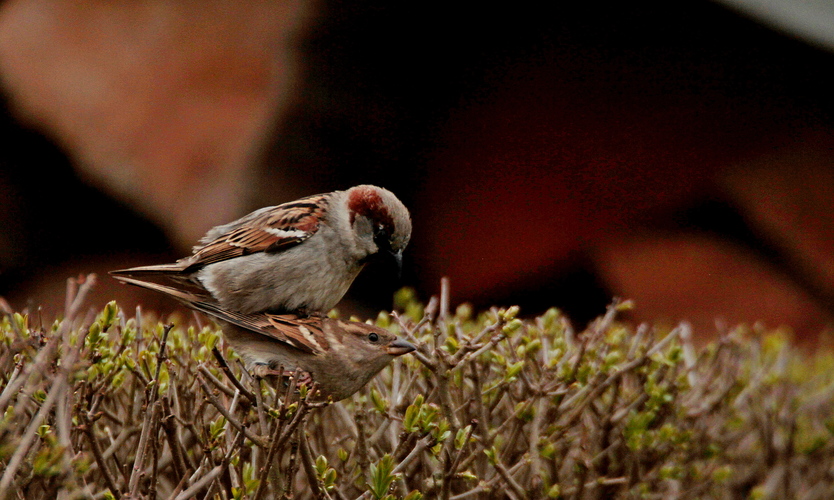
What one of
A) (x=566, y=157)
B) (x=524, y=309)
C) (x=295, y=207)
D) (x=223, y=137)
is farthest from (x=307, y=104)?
(x=295, y=207)

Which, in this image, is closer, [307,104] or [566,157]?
[307,104]

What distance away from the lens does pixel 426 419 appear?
1681 mm

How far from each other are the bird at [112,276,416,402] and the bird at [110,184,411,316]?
10cm

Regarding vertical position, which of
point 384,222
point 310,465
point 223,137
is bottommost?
point 310,465

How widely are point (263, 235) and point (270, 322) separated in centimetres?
33

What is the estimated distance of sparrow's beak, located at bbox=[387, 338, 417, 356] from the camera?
1704mm

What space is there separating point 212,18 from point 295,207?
3086 mm

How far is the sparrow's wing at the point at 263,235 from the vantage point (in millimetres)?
2047

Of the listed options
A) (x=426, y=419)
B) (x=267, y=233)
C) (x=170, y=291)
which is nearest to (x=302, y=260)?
(x=267, y=233)

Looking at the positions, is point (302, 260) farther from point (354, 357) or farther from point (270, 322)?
point (354, 357)

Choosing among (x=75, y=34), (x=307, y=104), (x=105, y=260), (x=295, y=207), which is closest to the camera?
(x=295, y=207)

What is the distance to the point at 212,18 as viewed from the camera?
4.89 m

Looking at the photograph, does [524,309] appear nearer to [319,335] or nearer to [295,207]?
[295,207]

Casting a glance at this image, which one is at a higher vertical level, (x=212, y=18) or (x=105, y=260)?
(x=212, y=18)
